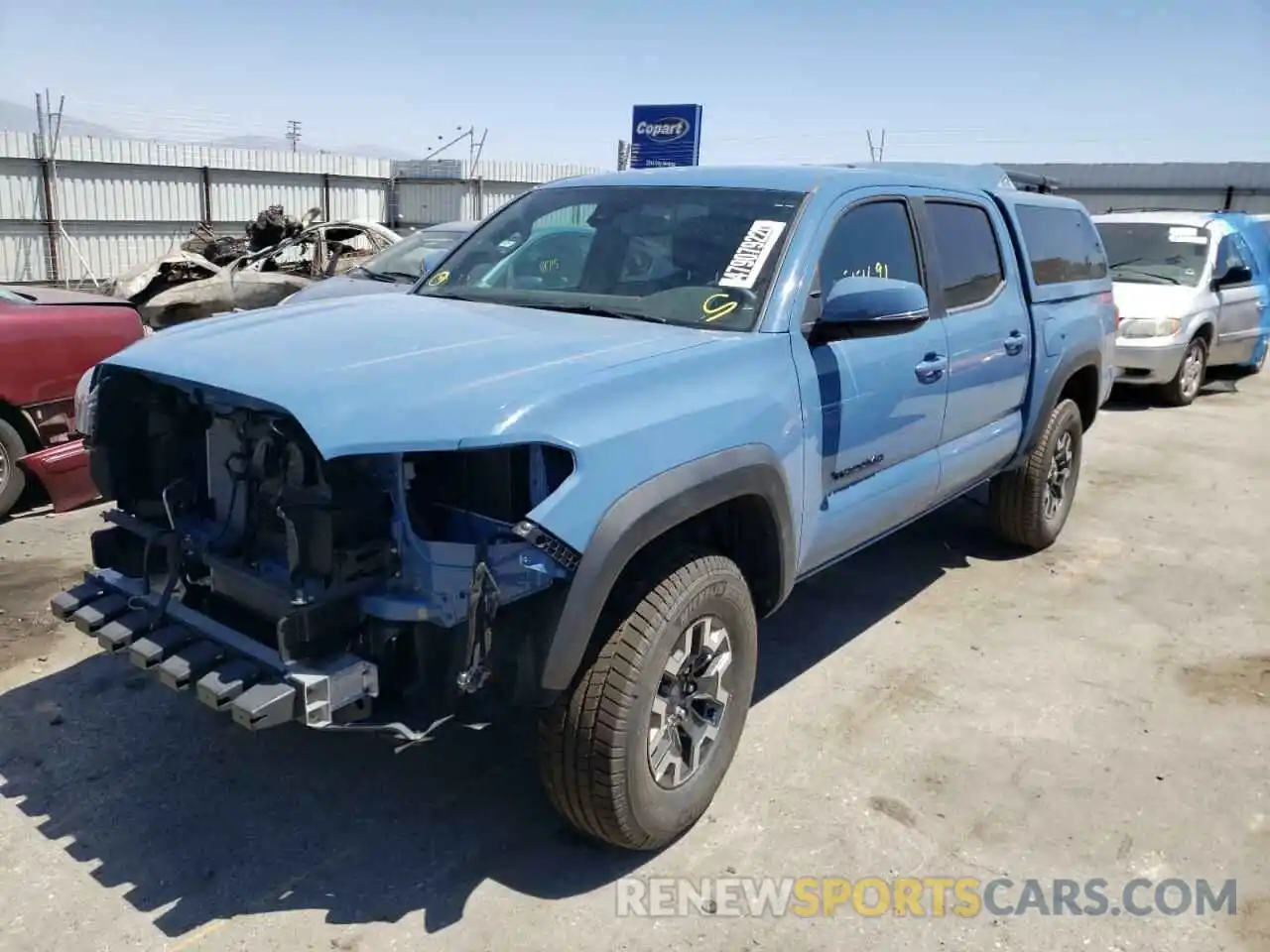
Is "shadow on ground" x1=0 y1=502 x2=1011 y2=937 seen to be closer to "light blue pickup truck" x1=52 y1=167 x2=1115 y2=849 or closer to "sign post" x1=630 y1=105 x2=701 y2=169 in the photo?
"light blue pickup truck" x1=52 y1=167 x2=1115 y2=849

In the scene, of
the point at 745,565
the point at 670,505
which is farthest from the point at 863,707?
the point at 670,505

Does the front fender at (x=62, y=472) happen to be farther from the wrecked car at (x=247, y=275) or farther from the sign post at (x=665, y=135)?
the sign post at (x=665, y=135)

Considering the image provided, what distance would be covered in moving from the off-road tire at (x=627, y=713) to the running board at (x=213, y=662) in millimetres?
549

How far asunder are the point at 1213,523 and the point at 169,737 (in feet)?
20.5

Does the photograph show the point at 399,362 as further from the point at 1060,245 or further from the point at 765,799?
the point at 1060,245

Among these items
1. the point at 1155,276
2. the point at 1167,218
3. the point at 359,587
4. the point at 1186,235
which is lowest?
the point at 359,587

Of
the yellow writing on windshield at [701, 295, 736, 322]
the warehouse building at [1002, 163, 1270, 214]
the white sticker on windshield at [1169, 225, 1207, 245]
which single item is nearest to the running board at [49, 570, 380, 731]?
the yellow writing on windshield at [701, 295, 736, 322]

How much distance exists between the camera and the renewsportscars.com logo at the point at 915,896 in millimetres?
2975

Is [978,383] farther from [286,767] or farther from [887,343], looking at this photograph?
[286,767]

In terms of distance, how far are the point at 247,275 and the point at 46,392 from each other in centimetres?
659

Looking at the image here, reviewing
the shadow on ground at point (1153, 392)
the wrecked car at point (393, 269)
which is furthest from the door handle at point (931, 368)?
the shadow on ground at point (1153, 392)

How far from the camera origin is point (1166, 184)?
27688 millimetres

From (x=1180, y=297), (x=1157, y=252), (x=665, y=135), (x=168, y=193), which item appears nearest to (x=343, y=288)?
(x=1180, y=297)

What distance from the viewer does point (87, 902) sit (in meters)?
2.88
